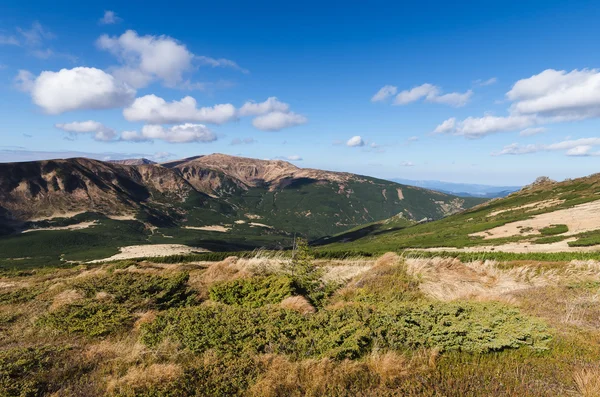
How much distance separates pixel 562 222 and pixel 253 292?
79.0 meters

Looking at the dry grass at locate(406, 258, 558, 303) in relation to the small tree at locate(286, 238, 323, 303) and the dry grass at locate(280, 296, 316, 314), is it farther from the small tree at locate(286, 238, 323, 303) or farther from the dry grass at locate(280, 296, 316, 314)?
the dry grass at locate(280, 296, 316, 314)

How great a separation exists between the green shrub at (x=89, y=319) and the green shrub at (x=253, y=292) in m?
3.37

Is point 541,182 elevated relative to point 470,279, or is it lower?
elevated

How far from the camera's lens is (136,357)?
714 centimetres

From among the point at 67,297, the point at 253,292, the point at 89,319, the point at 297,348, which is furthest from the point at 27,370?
the point at 67,297

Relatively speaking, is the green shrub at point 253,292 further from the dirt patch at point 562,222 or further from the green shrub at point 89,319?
the dirt patch at point 562,222

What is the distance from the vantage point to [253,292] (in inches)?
484

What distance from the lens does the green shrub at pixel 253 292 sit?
38.3ft

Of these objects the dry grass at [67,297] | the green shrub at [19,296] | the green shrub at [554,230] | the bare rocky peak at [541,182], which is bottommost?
the green shrub at [554,230]

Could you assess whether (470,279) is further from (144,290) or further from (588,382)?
(144,290)

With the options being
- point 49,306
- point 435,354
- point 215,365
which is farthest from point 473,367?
point 49,306

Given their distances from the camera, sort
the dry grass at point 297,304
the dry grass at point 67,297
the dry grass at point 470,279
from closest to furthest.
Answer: the dry grass at point 297,304
the dry grass at point 67,297
the dry grass at point 470,279

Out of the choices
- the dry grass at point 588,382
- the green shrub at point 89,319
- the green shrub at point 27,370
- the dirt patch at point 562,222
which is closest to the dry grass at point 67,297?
the green shrub at point 89,319

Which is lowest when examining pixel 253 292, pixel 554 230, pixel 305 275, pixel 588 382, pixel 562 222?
pixel 554 230
